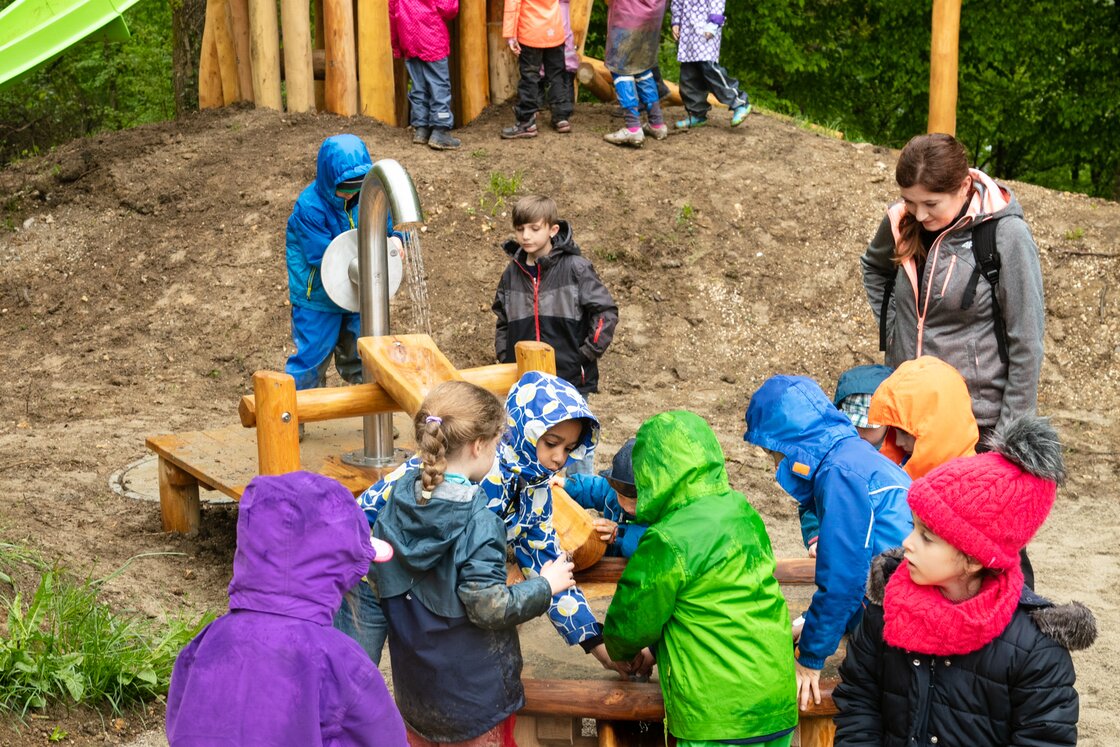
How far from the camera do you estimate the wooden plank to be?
4.34m

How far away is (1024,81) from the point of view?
13750 mm

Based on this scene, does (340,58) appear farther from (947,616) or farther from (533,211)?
(947,616)

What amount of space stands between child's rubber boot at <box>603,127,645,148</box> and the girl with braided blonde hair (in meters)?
6.74

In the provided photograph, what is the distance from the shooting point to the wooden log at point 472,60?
31.9 ft

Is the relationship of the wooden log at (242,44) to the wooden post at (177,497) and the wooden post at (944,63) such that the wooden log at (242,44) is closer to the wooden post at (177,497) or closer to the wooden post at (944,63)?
the wooden post at (944,63)

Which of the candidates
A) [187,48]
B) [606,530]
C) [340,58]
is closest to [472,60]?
[340,58]

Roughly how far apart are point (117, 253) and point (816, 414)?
718cm

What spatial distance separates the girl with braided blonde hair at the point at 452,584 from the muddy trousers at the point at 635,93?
677cm

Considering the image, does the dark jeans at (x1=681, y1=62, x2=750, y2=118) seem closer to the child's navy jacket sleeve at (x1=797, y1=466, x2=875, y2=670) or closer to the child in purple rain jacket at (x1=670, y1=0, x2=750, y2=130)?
the child in purple rain jacket at (x1=670, y1=0, x2=750, y2=130)

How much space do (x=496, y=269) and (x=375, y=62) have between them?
2196 millimetres

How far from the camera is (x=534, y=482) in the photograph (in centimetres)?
343

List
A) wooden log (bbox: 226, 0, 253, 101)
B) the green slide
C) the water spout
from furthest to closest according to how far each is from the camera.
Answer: wooden log (bbox: 226, 0, 253, 101)
the green slide
the water spout

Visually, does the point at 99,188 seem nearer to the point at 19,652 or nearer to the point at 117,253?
the point at 117,253

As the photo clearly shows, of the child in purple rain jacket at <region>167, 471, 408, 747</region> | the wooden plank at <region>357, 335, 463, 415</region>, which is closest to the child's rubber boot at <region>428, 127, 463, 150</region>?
the wooden plank at <region>357, 335, 463, 415</region>
